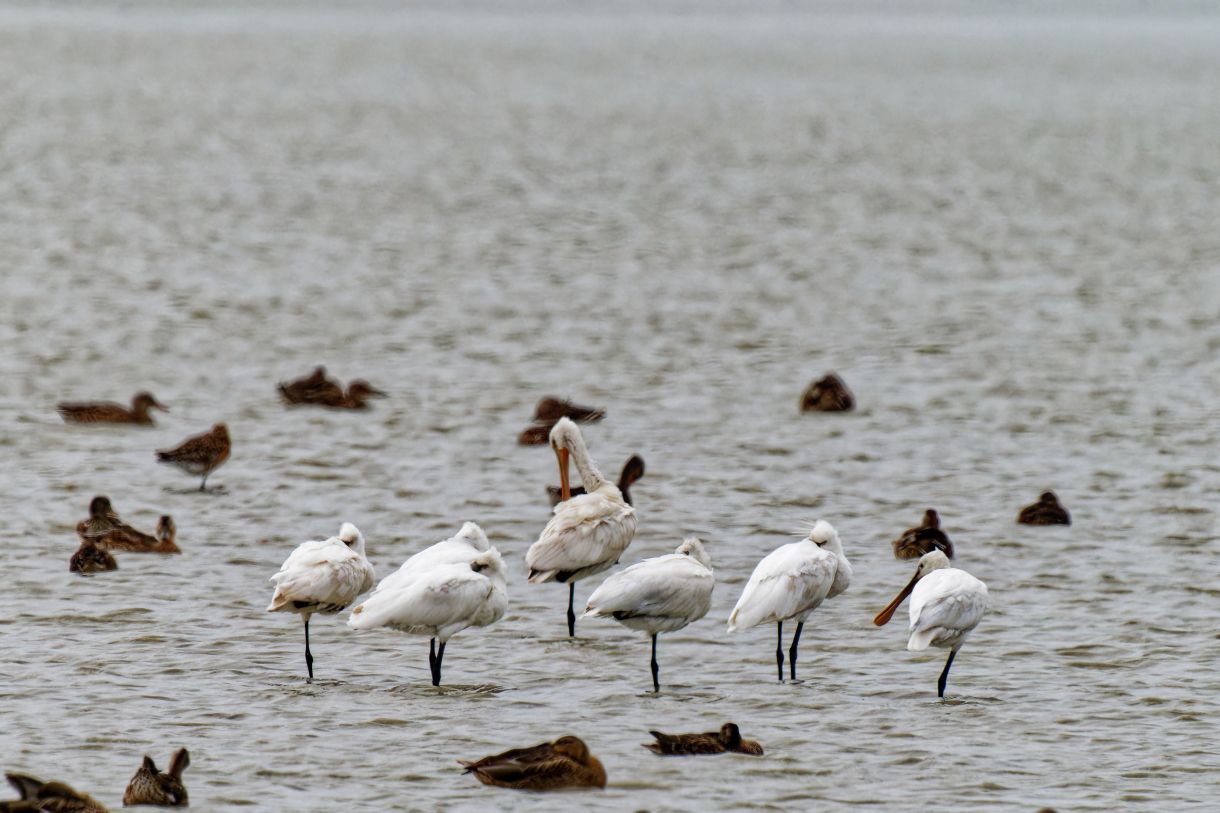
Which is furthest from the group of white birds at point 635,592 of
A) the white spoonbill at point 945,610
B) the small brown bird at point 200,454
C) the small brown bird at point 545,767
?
the small brown bird at point 200,454

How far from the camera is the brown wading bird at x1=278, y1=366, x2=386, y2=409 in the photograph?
20109 mm

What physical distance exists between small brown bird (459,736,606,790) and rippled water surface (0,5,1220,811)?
0.09 m

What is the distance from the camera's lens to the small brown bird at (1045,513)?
51.8 feet

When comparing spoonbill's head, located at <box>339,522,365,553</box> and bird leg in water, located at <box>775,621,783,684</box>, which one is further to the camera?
spoonbill's head, located at <box>339,522,365,553</box>

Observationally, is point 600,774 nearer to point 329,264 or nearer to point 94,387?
point 94,387

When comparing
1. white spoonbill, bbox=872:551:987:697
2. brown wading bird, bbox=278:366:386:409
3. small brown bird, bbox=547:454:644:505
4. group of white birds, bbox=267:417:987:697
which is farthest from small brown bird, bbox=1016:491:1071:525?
brown wading bird, bbox=278:366:386:409

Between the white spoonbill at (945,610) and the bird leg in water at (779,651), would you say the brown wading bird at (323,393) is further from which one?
the white spoonbill at (945,610)

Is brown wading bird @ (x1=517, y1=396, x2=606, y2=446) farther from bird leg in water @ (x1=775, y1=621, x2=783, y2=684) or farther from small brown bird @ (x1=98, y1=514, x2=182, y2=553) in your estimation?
bird leg in water @ (x1=775, y1=621, x2=783, y2=684)

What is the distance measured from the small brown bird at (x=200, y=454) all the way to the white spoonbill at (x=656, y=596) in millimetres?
5753

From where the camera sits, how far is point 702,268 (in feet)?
103

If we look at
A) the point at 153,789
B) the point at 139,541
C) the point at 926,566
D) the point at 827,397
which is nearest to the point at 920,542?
the point at 926,566

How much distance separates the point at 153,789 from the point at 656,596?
3235 mm

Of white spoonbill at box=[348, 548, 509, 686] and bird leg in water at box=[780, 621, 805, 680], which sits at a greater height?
white spoonbill at box=[348, 548, 509, 686]

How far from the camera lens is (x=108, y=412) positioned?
19.1 meters
